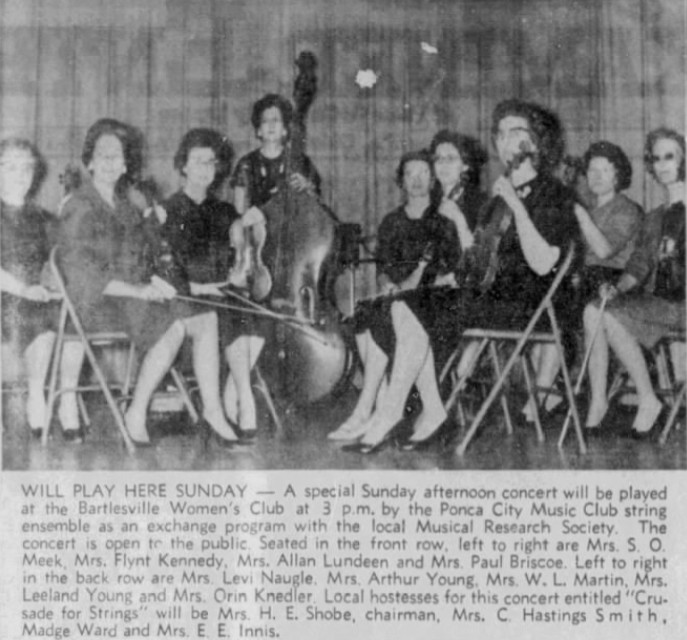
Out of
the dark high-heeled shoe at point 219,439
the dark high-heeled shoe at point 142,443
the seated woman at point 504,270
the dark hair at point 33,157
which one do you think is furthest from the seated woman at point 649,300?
the dark hair at point 33,157

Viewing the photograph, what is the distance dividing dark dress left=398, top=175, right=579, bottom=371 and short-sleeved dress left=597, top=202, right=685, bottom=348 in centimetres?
24

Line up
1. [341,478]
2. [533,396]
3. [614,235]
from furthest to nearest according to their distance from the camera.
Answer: [614,235]
[533,396]
[341,478]

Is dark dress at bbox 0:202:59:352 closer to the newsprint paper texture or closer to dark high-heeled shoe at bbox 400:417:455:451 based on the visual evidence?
the newsprint paper texture

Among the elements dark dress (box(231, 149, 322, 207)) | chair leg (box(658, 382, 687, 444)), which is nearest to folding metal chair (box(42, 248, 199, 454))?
dark dress (box(231, 149, 322, 207))

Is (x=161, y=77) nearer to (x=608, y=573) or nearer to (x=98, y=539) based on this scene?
(x=98, y=539)

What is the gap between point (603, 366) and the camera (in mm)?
4348

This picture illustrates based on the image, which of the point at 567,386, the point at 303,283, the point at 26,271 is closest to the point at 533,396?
the point at 567,386

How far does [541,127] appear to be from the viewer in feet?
14.5

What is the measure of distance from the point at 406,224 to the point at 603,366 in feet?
3.04

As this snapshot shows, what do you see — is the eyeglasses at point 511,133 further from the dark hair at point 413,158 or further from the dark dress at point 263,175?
the dark dress at point 263,175

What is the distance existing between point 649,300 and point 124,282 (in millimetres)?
2007

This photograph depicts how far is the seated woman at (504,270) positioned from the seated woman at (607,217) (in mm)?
81

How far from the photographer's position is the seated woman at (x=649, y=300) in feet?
14.2

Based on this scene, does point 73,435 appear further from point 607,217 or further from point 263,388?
point 607,217
